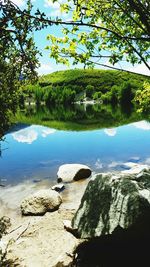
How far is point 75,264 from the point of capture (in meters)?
10.5

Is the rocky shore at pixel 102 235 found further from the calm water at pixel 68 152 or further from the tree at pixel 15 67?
the calm water at pixel 68 152

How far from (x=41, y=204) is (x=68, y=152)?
77.9 feet

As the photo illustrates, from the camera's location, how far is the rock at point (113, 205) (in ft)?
34.2

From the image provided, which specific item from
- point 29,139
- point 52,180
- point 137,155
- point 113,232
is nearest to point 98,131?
point 29,139

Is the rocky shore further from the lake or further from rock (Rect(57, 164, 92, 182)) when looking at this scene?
the lake

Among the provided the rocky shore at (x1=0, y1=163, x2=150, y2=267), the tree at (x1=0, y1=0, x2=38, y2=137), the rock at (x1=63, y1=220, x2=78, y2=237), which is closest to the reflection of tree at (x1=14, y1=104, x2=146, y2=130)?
the rock at (x1=63, y1=220, x2=78, y2=237)

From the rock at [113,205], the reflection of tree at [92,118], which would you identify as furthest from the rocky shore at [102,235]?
the reflection of tree at [92,118]

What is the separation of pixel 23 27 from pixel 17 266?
7.01 meters

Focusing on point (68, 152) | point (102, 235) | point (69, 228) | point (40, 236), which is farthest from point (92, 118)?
point (102, 235)

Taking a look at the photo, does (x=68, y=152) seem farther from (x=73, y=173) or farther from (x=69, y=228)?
(x=69, y=228)

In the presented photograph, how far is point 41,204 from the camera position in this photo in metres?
18.6

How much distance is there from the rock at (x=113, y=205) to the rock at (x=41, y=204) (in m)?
6.48

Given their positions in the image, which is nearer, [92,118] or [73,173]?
[73,173]

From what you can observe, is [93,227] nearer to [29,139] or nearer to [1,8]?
[1,8]
